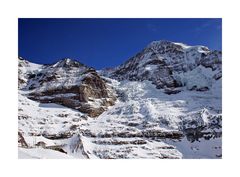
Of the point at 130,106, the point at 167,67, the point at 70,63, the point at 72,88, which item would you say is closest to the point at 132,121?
the point at 130,106

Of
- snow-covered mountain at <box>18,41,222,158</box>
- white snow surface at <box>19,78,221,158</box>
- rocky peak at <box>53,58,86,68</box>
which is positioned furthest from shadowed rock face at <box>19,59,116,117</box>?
rocky peak at <box>53,58,86,68</box>

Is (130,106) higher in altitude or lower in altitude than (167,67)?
lower

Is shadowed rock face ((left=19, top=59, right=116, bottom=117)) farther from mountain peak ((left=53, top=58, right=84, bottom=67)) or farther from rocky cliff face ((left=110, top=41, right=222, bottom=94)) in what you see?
rocky cliff face ((left=110, top=41, right=222, bottom=94))

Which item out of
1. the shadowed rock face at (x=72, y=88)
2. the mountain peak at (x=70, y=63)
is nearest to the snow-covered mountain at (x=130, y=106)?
the shadowed rock face at (x=72, y=88)

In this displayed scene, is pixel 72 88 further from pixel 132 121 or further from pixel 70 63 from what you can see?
pixel 70 63
